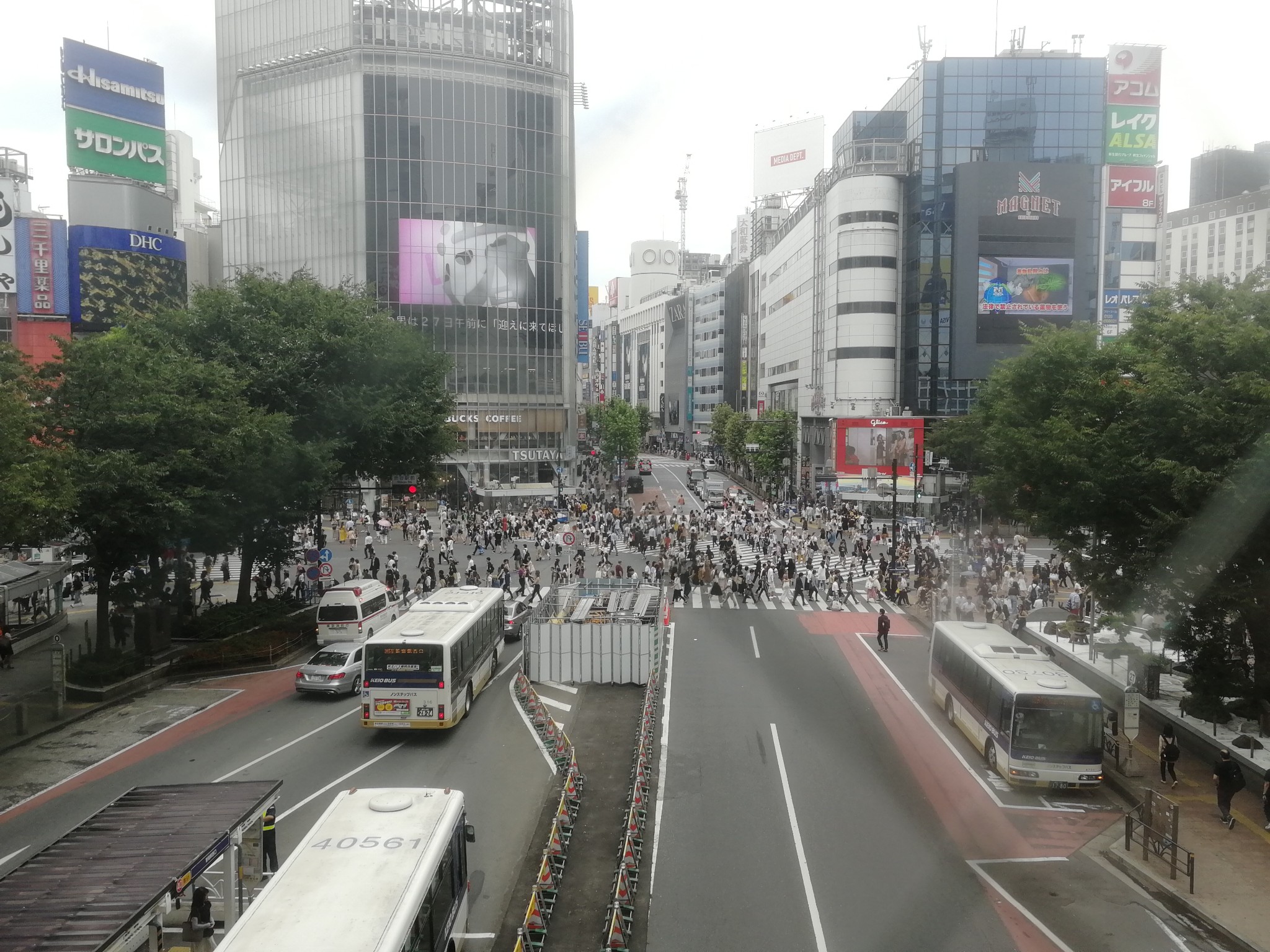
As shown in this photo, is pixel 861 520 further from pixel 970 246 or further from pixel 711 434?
pixel 711 434

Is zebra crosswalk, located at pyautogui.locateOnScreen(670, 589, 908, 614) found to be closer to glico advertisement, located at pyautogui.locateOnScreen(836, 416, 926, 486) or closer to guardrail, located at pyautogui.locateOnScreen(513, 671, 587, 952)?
guardrail, located at pyautogui.locateOnScreen(513, 671, 587, 952)

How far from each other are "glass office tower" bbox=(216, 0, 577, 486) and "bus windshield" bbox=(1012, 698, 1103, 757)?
6025cm

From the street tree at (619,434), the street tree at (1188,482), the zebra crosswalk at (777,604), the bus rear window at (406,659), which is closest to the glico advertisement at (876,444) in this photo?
the zebra crosswalk at (777,604)

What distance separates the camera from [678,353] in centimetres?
16925

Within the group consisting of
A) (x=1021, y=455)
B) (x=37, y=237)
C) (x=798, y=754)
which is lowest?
(x=798, y=754)

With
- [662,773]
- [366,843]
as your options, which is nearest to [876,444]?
[662,773]

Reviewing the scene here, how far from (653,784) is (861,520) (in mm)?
42072

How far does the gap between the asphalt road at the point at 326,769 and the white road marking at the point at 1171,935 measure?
27.0 ft

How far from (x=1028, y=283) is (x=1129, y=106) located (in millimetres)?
16096

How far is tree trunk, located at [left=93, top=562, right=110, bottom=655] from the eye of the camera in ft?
77.1

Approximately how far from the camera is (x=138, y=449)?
77.6 feet

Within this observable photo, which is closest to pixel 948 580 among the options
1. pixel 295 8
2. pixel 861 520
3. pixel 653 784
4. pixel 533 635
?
pixel 861 520

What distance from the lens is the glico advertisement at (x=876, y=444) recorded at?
68375 mm

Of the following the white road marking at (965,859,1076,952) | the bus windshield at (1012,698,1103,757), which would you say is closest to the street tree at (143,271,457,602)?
the bus windshield at (1012,698,1103,757)
